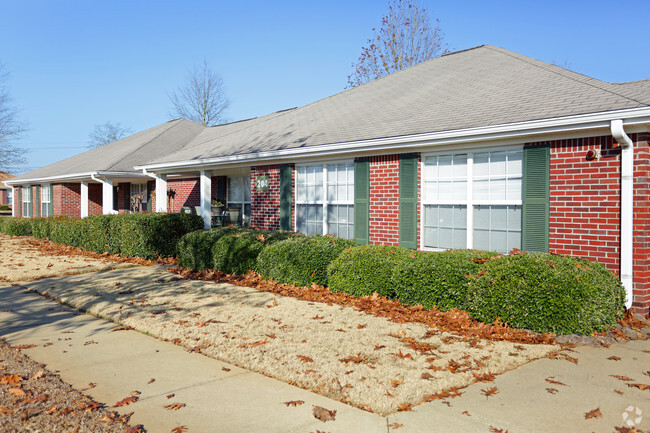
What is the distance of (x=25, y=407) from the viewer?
13.5 feet

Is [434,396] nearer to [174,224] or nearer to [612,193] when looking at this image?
[612,193]

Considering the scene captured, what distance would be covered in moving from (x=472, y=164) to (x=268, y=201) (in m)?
5.97

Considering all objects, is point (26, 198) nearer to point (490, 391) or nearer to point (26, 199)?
point (26, 199)

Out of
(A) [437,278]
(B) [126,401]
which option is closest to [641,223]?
(A) [437,278]

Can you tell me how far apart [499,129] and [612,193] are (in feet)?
6.32

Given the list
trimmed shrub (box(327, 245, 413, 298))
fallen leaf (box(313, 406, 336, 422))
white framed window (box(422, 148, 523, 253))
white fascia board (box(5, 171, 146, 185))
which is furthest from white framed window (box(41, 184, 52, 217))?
fallen leaf (box(313, 406, 336, 422))

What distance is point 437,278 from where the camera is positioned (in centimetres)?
717

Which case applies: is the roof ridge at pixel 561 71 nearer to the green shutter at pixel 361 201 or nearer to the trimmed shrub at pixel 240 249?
the green shutter at pixel 361 201

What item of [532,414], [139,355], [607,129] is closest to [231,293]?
[139,355]

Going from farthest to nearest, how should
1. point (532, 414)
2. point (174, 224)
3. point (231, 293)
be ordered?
point (174, 224), point (231, 293), point (532, 414)

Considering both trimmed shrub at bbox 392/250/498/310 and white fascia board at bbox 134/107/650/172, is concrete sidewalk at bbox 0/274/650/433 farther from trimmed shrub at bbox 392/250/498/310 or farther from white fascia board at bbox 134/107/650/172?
white fascia board at bbox 134/107/650/172

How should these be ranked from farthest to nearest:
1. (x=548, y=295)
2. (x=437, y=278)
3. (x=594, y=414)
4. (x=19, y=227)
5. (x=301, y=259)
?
1. (x=19, y=227)
2. (x=301, y=259)
3. (x=437, y=278)
4. (x=548, y=295)
5. (x=594, y=414)

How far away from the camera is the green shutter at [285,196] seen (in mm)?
12406

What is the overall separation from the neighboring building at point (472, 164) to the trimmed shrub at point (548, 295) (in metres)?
1.17
